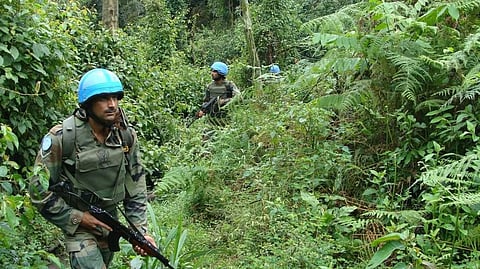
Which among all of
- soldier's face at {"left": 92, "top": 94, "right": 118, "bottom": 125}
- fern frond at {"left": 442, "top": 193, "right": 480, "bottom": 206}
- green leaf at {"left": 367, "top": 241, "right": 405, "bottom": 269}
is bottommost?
green leaf at {"left": 367, "top": 241, "right": 405, "bottom": 269}

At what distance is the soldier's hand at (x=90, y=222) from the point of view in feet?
10.1

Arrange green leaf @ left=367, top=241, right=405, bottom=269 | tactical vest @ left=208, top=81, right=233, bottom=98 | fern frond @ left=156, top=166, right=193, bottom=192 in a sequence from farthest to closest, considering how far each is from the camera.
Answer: tactical vest @ left=208, top=81, right=233, bottom=98 < fern frond @ left=156, top=166, right=193, bottom=192 < green leaf @ left=367, top=241, right=405, bottom=269

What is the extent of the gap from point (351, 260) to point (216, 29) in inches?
870

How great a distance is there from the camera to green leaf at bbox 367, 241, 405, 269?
11.5 feet

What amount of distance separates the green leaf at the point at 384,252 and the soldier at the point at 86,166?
1505 mm

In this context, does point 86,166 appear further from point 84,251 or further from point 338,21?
point 338,21

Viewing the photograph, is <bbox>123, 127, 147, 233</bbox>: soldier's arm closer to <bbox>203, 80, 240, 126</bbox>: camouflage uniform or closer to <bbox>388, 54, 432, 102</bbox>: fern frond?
<bbox>388, 54, 432, 102</bbox>: fern frond

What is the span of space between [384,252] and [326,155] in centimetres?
155

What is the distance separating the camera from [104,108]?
10.2 feet

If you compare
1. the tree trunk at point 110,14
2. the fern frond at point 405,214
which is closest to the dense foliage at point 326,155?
the fern frond at point 405,214

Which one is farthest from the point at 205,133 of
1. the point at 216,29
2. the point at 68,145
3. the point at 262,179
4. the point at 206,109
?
the point at 216,29

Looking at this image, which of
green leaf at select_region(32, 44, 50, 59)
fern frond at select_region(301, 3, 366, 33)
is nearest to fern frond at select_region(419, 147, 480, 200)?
fern frond at select_region(301, 3, 366, 33)

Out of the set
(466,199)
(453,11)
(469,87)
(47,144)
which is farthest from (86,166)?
(453,11)

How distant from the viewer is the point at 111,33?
8.98 m
